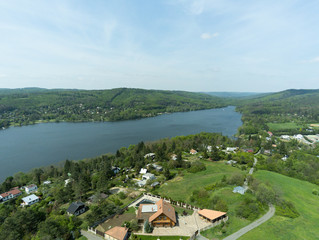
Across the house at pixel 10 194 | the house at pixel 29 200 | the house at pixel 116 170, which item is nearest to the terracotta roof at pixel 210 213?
the house at pixel 116 170

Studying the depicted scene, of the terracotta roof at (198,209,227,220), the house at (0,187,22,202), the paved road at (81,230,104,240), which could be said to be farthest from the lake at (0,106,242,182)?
the terracotta roof at (198,209,227,220)

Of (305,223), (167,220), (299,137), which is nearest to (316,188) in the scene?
(305,223)

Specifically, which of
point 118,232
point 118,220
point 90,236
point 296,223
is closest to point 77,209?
point 90,236

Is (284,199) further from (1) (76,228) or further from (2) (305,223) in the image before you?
(1) (76,228)

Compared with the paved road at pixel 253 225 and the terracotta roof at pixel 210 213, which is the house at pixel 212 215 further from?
the paved road at pixel 253 225

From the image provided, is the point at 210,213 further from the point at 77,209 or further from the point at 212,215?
the point at 77,209

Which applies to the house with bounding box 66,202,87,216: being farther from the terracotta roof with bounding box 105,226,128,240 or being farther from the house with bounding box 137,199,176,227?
the house with bounding box 137,199,176,227
